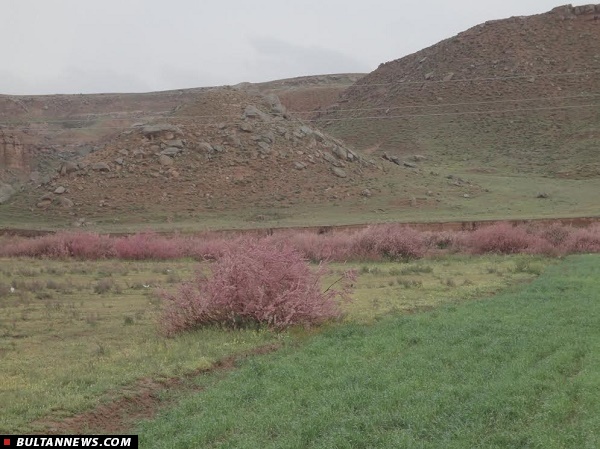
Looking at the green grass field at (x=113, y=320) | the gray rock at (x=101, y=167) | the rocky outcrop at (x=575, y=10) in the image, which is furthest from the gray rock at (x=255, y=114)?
the rocky outcrop at (x=575, y=10)

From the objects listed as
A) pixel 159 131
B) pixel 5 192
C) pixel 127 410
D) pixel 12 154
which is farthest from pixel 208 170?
pixel 127 410

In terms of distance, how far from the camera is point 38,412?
913 centimetres

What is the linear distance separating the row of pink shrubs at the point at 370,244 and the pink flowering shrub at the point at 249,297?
15317mm

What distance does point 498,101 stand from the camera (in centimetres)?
8331

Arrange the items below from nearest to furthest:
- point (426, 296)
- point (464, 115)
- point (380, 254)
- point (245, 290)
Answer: point (245, 290) → point (426, 296) → point (380, 254) → point (464, 115)

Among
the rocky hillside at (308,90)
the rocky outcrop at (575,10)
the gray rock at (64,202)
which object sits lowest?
the gray rock at (64,202)

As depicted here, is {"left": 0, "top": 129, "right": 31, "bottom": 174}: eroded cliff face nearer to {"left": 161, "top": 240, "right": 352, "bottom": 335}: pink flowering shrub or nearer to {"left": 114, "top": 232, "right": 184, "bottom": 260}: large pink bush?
{"left": 114, "top": 232, "right": 184, "bottom": 260}: large pink bush

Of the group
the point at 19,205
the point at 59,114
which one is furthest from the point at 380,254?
the point at 59,114

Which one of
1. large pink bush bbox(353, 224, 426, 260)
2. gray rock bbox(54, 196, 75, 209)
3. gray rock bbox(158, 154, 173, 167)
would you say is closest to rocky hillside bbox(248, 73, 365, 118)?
gray rock bbox(158, 154, 173, 167)

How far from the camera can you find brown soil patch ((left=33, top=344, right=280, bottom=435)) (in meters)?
8.94

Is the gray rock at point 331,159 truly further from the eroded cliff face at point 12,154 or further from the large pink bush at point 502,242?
the eroded cliff face at point 12,154

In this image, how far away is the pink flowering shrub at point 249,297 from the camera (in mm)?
14898

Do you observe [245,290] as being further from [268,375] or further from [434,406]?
[434,406]

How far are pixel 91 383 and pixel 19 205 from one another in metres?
43.2
